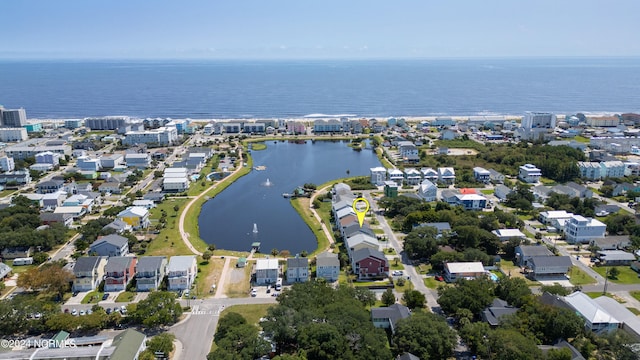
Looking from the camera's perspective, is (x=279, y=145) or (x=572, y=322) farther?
(x=279, y=145)

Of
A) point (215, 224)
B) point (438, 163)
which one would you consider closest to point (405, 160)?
point (438, 163)

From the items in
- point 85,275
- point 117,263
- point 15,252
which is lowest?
point 15,252

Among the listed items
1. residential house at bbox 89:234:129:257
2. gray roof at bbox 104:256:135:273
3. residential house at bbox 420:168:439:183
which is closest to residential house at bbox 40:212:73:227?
residential house at bbox 89:234:129:257

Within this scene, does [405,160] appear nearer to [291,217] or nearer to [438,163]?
[438,163]

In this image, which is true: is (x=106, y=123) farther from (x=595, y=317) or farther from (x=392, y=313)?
(x=595, y=317)

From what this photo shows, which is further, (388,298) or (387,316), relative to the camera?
(388,298)

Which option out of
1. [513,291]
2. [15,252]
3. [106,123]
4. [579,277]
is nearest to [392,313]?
[513,291]

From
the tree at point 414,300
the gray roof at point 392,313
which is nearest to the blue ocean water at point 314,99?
the tree at point 414,300
